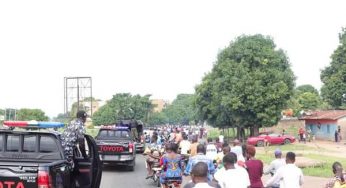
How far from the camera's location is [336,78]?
188 ft

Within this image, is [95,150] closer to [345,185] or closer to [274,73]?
[345,185]

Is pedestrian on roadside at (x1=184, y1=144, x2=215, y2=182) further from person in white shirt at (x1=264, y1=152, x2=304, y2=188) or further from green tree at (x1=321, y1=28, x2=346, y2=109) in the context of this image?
green tree at (x1=321, y1=28, x2=346, y2=109)

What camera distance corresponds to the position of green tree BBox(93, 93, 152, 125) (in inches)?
4200

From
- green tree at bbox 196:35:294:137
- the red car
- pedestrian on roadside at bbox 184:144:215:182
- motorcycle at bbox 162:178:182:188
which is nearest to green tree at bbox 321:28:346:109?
green tree at bbox 196:35:294:137

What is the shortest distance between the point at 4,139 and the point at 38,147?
540 mm

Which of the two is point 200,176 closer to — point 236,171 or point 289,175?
point 236,171

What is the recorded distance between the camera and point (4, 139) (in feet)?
26.7

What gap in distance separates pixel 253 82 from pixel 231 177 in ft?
136

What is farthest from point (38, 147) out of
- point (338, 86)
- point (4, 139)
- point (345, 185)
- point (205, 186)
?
point (338, 86)

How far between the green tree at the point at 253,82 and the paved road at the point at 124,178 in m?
25.2

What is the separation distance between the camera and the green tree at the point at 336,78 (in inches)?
2245

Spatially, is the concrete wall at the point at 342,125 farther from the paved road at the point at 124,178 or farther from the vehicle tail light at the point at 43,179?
the vehicle tail light at the point at 43,179

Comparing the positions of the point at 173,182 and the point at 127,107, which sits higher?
the point at 127,107

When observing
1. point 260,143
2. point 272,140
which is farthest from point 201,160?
point 272,140
